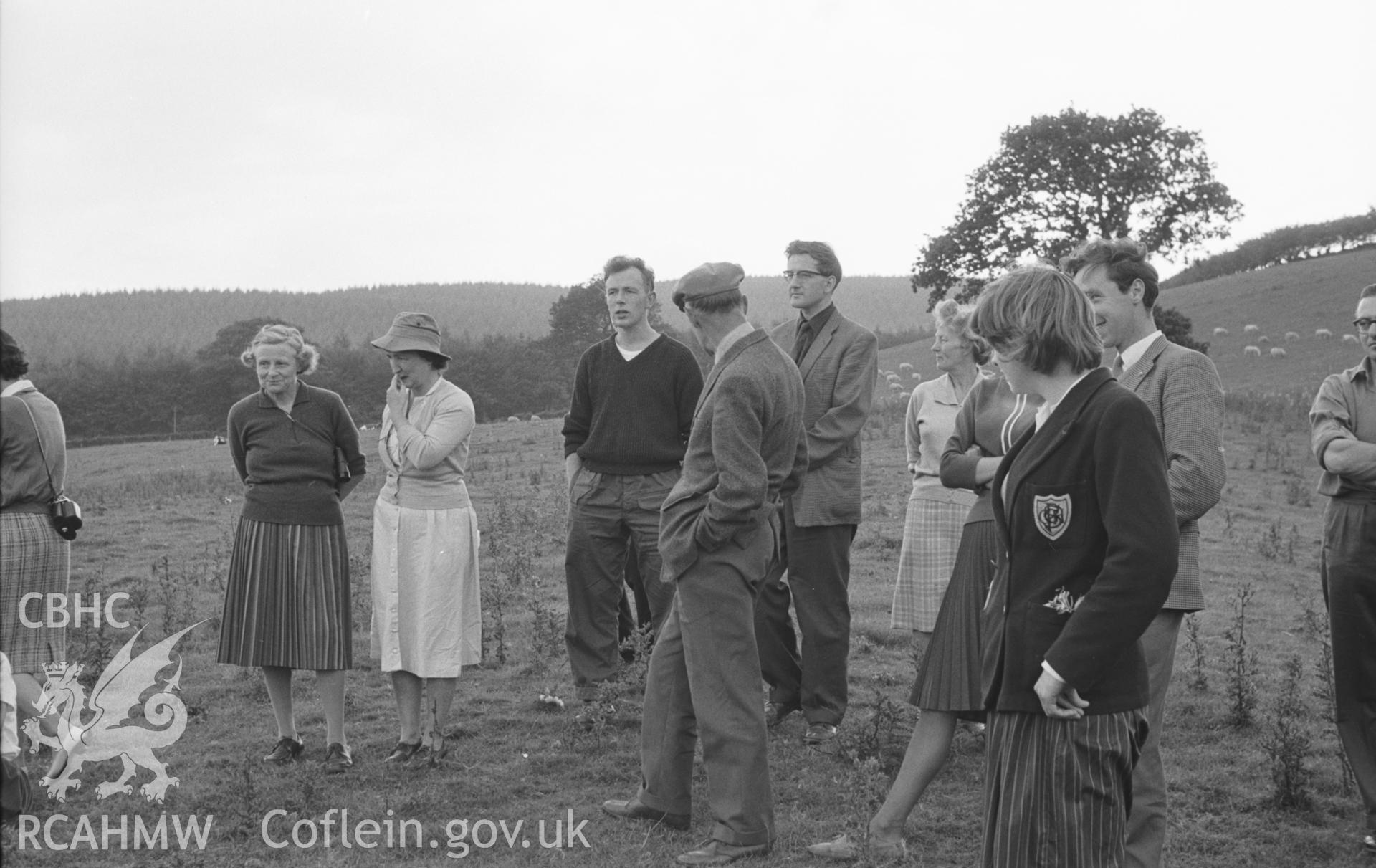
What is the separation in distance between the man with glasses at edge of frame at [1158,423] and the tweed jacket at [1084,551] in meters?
1.36

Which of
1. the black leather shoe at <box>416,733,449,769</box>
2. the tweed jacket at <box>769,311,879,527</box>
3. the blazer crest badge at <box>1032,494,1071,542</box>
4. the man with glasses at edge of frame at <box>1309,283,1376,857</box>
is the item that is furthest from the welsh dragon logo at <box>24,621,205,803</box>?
the man with glasses at edge of frame at <box>1309,283,1376,857</box>

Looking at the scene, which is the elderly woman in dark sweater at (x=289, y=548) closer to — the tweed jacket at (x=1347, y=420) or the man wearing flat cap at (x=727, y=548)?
the man wearing flat cap at (x=727, y=548)

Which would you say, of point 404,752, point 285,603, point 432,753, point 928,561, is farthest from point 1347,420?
point 285,603

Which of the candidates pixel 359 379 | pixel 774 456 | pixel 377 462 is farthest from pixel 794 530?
pixel 359 379

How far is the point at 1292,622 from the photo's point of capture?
1038cm

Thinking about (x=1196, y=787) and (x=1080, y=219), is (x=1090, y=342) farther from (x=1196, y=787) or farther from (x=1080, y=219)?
(x=1080, y=219)

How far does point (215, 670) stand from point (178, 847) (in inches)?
141

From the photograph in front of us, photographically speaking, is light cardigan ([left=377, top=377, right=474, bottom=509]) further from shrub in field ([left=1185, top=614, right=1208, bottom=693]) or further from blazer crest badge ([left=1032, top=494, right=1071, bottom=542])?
shrub in field ([left=1185, top=614, right=1208, bottom=693])

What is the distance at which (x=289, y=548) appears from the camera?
6434 millimetres

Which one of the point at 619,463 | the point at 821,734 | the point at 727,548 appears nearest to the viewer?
the point at 727,548

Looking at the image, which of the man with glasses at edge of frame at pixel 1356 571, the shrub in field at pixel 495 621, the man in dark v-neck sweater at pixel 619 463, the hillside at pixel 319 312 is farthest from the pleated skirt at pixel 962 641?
the hillside at pixel 319 312

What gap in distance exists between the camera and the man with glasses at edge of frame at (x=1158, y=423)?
4238mm

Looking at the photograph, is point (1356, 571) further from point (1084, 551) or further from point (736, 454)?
point (1084, 551)

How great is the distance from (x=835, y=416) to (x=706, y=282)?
178 cm
